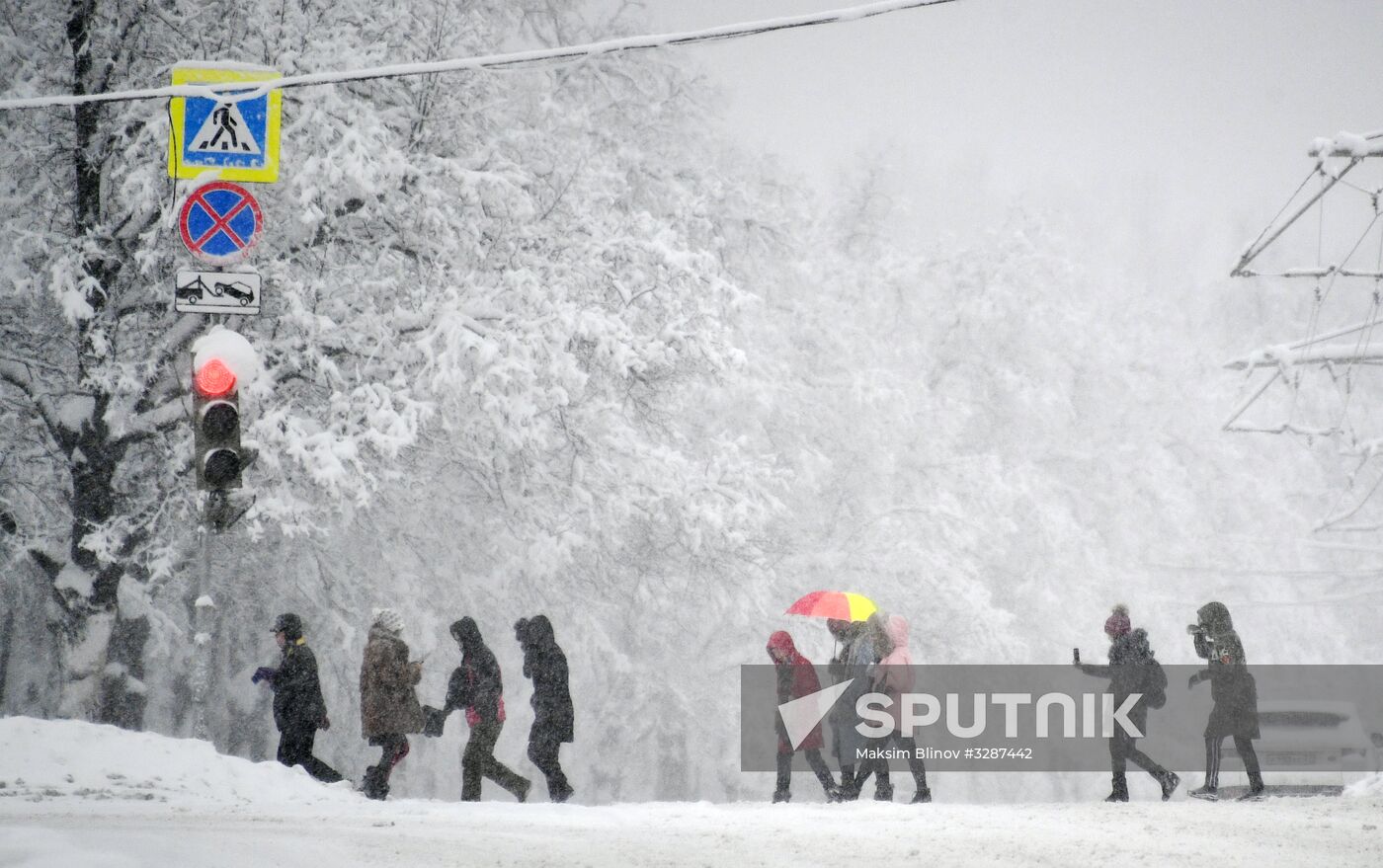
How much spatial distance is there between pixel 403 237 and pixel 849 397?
38.0 ft

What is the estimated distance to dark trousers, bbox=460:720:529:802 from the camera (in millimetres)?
11008

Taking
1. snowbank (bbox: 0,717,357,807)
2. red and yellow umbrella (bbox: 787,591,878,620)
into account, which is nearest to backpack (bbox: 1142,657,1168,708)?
red and yellow umbrella (bbox: 787,591,878,620)

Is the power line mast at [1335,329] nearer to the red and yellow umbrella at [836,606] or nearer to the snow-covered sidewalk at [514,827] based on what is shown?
the red and yellow umbrella at [836,606]

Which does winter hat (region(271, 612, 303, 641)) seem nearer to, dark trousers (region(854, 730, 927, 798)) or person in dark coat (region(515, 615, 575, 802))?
person in dark coat (region(515, 615, 575, 802))

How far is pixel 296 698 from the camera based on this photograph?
1112 centimetres

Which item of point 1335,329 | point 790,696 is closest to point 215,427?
point 790,696

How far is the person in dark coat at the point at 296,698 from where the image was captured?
36.4 feet

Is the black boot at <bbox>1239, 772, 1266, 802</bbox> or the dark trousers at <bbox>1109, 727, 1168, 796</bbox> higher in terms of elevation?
the dark trousers at <bbox>1109, 727, 1168, 796</bbox>

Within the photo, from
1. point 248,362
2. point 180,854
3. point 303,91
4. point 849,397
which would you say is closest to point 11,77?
point 303,91

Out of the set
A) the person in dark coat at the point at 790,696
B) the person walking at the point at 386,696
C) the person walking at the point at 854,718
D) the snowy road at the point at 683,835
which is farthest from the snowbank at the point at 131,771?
the person walking at the point at 854,718

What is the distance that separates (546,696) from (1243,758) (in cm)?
605

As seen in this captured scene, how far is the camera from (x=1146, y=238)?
7862 cm

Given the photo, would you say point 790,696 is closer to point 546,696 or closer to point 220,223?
point 546,696

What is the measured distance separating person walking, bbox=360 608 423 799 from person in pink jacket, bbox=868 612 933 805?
13.2 feet
